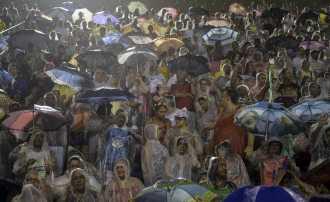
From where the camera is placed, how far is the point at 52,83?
14.8 metres

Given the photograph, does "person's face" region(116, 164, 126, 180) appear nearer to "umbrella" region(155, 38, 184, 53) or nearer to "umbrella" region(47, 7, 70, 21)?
"umbrella" region(155, 38, 184, 53)

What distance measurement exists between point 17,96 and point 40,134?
346 cm

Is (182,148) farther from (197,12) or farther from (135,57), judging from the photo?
(197,12)

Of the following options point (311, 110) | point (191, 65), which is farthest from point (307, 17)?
point (311, 110)

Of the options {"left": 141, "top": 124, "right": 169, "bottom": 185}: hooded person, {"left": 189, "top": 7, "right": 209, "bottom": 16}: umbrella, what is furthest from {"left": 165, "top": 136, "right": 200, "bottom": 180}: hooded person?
{"left": 189, "top": 7, "right": 209, "bottom": 16}: umbrella

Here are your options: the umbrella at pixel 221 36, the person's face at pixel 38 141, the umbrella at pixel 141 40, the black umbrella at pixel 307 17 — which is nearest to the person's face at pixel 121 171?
the person's face at pixel 38 141

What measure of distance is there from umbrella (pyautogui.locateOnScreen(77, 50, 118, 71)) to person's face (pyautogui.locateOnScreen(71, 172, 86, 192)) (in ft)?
19.8

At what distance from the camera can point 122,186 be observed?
36.0ft

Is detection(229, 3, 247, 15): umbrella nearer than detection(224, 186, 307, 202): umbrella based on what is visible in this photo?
No

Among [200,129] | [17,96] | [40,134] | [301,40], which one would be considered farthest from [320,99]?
[301,40]

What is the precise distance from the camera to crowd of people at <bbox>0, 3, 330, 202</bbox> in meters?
10.9

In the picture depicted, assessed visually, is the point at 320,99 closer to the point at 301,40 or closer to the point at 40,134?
the point at 40,134

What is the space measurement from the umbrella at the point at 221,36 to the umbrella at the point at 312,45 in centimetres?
171

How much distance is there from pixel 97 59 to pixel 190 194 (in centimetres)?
771
